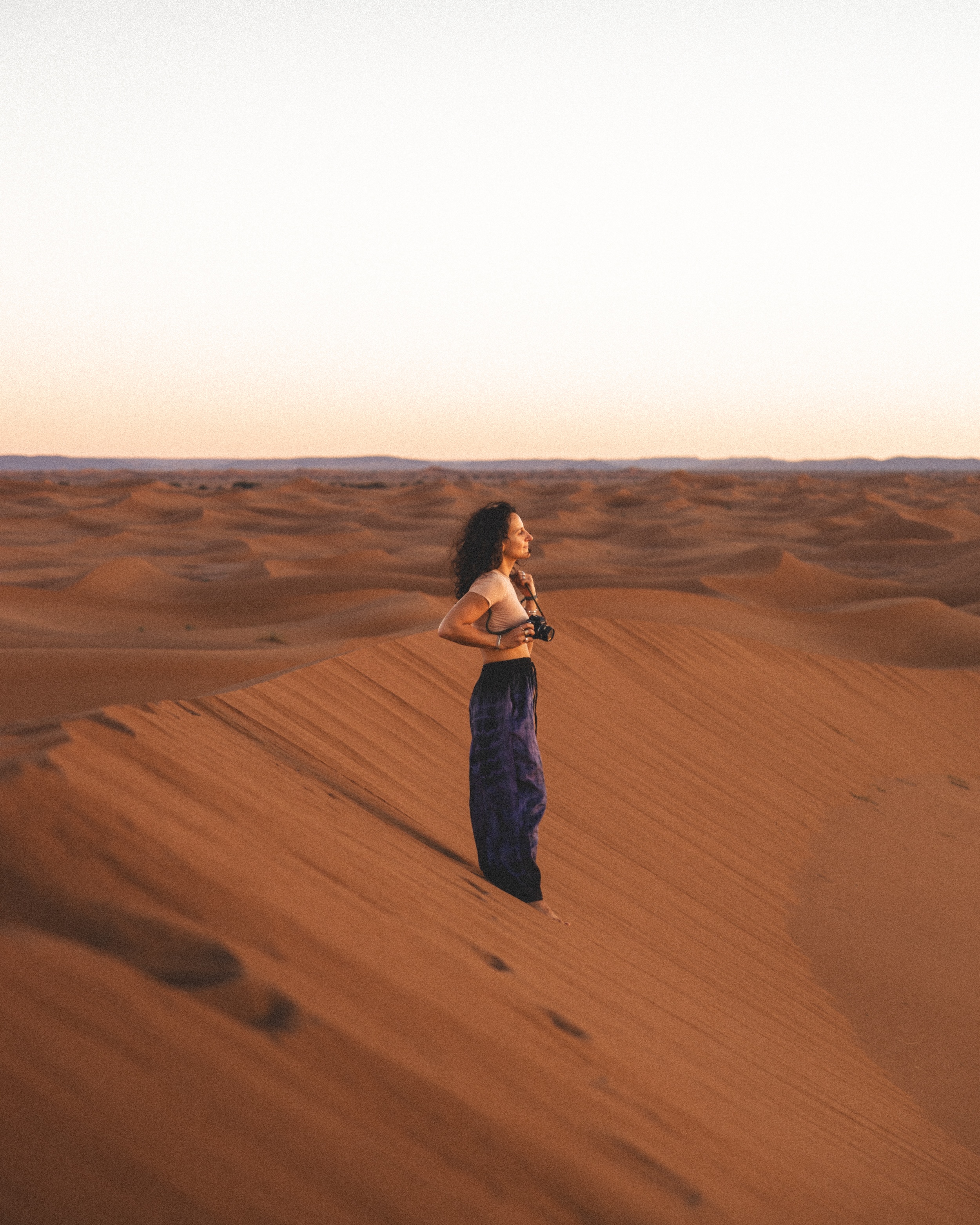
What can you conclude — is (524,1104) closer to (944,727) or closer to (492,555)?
(492,555)

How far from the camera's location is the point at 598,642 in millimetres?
10664

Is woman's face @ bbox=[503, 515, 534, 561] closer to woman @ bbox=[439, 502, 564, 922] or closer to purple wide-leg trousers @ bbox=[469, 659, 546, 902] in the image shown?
woman @ bbox=[439, 502, 564, 922]

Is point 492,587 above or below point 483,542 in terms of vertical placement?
below

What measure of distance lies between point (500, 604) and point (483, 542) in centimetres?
26

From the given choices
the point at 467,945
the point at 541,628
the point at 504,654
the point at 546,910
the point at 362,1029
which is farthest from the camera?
the point at 546,910

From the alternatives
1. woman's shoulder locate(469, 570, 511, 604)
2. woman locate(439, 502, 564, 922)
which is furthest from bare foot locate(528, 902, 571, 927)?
woman's shoulder locate(469, 570, 511, 604)

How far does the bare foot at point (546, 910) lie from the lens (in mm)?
4461

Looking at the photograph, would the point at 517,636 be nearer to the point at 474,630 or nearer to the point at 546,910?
the point at 474,630

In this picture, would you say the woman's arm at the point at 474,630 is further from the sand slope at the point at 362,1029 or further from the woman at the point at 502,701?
the sand slope at the point at 362,1029

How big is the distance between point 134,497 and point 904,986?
47213 mm

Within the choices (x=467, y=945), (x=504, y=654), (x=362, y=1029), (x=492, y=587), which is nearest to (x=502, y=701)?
(x=504, y=654)

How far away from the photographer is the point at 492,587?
4.32m

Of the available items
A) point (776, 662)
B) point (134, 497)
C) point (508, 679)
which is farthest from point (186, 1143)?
point (134, 497)

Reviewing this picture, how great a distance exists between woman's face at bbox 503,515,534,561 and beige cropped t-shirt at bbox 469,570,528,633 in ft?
0.31
